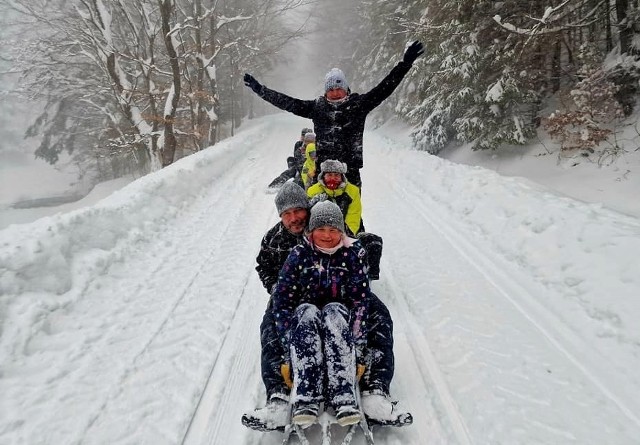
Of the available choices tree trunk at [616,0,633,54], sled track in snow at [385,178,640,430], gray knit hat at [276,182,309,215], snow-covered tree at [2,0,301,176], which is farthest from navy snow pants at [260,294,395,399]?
snow-covered tree at [2,0,301,176]

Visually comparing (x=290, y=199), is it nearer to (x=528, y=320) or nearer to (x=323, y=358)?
(x=323, y=358)

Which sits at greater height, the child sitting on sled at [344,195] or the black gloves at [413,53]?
the black gloves at [413,53]

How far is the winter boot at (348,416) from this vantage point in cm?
218

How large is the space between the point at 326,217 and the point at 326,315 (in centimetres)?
69

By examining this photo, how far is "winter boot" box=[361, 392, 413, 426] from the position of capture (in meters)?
2.31

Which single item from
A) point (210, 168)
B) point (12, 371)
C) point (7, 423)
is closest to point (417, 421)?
point (7, 423)

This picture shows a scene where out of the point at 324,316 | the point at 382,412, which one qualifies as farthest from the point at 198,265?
the point at 382,412

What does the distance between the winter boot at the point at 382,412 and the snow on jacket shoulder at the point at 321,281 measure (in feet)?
2.03

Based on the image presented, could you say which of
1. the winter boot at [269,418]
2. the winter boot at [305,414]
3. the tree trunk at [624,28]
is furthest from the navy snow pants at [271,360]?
the tree trunk at [624,28]

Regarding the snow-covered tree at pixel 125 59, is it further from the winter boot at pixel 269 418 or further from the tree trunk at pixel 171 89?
the winter boot at pixel 269 418

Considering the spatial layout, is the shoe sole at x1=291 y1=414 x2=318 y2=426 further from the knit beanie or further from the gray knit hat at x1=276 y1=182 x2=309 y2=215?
the knit beanie

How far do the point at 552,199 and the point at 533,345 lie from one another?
2877 mm

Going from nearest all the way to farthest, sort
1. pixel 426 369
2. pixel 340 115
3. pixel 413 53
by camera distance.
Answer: pixel 426 369
pixel 413 53
pixel 340 115

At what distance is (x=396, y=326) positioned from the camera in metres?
3.64
